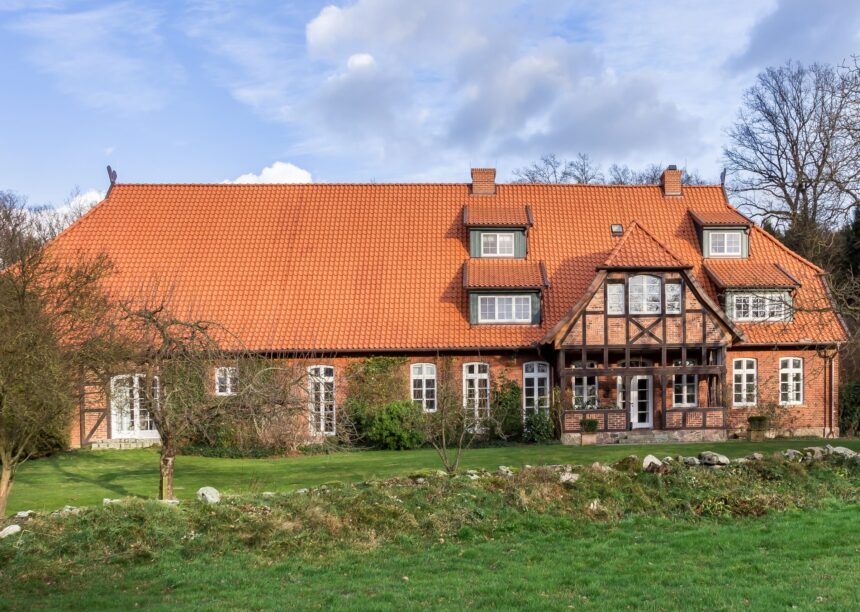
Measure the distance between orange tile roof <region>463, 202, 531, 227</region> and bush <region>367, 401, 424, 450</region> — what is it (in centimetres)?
Result: 677

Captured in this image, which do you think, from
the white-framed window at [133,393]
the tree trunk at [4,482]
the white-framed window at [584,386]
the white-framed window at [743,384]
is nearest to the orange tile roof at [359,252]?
the white-framed window at [743,384]

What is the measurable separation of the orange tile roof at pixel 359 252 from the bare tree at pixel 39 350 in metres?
9.36

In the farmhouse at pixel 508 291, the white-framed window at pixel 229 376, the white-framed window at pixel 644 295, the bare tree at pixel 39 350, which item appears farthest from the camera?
the white-framed window at pixel 644 295

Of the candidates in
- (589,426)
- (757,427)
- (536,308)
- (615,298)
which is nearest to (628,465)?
(589,426)

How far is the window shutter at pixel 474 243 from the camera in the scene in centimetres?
2616

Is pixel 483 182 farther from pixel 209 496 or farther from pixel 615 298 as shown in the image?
pixel 209 496

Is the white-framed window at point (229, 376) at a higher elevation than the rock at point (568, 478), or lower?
higher

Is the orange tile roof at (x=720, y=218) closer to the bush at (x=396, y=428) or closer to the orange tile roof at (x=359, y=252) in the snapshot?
the orange tile roof at (x=359, y=252)

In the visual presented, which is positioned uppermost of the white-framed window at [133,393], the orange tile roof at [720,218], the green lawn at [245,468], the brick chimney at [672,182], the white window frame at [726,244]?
the brick chimney at [672,182]

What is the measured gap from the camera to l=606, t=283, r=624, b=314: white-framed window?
75.7ft

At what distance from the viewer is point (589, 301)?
22.9 m

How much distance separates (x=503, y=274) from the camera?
2488cm

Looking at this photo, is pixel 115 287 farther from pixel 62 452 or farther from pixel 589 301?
pixel 589 301

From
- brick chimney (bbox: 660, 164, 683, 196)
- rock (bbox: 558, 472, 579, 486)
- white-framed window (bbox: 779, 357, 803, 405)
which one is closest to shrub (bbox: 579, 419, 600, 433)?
white-framed window (bbox: 779, 357, 803, 405)
